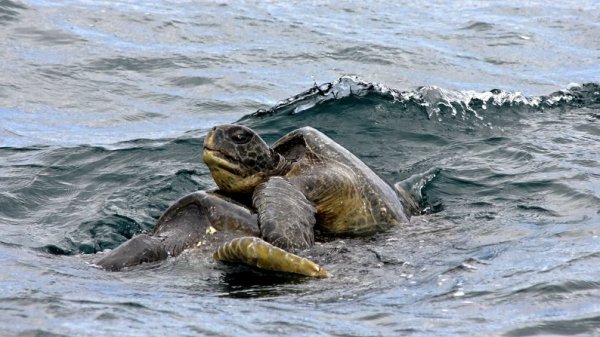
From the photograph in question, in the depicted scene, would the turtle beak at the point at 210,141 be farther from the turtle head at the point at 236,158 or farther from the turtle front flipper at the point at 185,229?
the turtle front flipper at the point at 185,229

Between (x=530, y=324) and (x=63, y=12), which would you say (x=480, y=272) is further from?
(x=63, y=12)

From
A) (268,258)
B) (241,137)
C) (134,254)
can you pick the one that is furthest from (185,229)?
(268,258)

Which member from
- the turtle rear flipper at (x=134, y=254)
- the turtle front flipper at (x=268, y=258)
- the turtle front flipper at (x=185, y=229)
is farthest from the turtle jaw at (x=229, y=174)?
the turtle front flipper at (x=268, y=258)

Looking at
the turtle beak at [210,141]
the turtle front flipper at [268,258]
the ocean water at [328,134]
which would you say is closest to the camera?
the ocean water at [328,134]

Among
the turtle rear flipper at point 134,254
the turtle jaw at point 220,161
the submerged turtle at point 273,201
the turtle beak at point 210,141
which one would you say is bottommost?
the turtle rear flipper at point 134,254

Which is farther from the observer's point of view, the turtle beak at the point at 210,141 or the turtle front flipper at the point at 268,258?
the turtle beak at the point at 210,141

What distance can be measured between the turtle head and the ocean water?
2.88 ft

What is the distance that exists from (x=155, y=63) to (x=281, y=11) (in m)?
5.00

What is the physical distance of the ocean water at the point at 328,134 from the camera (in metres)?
5.42

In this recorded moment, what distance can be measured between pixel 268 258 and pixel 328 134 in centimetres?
484

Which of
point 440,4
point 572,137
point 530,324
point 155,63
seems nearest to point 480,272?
point 530,324

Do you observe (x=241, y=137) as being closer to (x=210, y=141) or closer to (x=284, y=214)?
(x=210, y=141)

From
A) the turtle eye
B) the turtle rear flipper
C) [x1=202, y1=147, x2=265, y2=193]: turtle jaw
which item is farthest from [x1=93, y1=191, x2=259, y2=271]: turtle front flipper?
A: the turtle eye

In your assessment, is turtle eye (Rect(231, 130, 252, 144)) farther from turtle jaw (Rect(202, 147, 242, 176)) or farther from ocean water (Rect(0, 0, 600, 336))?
ocean water (Rect(0, 0, 600, 336))
